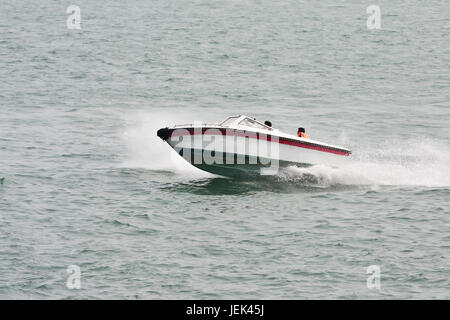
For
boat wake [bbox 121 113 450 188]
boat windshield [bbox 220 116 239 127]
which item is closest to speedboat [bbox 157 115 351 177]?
boat windshield [bbox 220 116 239 127]

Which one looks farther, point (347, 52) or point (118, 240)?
point (347, 52)

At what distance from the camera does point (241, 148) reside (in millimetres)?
34156

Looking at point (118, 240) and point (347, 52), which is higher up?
point (347, 52)

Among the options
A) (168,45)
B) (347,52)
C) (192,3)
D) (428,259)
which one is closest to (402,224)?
(428,259)

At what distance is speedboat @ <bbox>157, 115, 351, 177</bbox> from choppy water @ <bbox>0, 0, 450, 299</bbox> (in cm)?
66

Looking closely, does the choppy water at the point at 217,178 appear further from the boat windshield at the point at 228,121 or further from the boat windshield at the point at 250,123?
the boat windshield at the point at 228,121

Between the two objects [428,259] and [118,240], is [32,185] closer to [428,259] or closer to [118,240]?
[118,240]

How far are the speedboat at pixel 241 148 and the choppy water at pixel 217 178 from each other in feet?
2.18

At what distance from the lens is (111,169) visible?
127 ft

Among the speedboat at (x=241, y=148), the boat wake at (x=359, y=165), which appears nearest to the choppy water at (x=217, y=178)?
the boat wake at (x=359, y=165)

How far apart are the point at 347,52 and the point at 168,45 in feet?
49.8

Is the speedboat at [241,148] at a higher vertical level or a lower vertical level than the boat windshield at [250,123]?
lower

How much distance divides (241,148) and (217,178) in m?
2.42

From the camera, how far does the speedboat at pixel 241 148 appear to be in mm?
33938
